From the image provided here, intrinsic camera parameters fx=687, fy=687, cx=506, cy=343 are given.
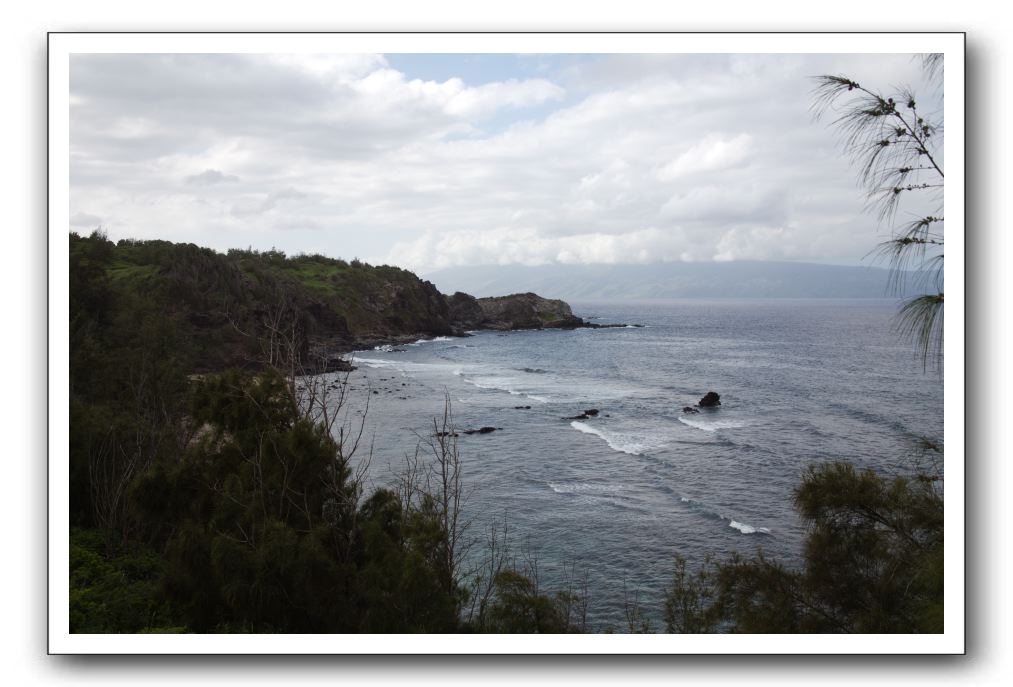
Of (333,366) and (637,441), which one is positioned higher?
(333,366)

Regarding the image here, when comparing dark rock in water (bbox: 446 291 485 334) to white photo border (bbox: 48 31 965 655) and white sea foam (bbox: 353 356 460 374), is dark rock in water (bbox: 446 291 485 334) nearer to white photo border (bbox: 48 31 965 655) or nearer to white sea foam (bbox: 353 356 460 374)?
white sea foam (bbox: 353 356 460 374)

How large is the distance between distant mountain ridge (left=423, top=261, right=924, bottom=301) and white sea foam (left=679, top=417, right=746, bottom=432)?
10895 mm

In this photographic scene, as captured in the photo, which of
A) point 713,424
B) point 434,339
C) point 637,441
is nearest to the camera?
point 637,441

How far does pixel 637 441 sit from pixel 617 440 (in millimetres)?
814

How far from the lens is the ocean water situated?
54.9 feet

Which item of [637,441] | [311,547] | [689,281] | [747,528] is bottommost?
[747,528]

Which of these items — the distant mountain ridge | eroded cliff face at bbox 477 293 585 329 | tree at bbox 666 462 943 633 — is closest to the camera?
tree at bbox 666 462 943 633

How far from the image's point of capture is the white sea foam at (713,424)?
101 ft

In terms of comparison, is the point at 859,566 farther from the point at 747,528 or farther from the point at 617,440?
the point at 617,440

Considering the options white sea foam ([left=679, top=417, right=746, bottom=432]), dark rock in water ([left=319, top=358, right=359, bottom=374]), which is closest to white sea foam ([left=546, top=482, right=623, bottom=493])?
dark rock in water ([left=319, top=358, right=359, bottom=374])

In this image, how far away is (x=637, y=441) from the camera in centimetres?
2827
